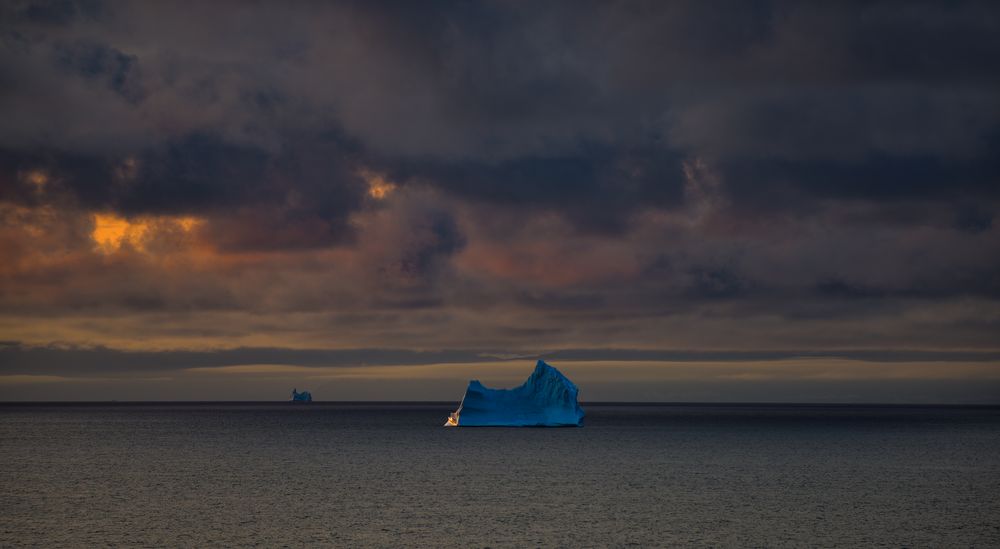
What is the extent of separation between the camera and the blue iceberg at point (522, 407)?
4557 inches

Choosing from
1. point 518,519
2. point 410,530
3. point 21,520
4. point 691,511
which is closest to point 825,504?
point 691,511

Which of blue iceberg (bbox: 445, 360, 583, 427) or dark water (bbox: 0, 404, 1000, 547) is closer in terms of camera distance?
dark water (bbox: 0, 404, 1000, 547)

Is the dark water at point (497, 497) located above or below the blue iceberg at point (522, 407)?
below

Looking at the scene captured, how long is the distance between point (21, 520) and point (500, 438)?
6553cm

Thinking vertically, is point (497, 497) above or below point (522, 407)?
below

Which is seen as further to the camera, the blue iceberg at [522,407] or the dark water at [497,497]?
the blue iceberg at [522,407]

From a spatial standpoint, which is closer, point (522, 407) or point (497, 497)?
point (497, 497)

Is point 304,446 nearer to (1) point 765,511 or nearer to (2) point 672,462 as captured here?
(2) point 672,462

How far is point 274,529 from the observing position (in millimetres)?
32125

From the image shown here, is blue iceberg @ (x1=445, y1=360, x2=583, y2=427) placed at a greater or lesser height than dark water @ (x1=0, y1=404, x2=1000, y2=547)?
greater

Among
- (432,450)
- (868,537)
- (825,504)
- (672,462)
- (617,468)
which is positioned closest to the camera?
(868,537)

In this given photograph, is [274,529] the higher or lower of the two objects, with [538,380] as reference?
lower

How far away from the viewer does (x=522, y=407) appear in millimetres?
117625

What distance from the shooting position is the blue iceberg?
115750 mm
